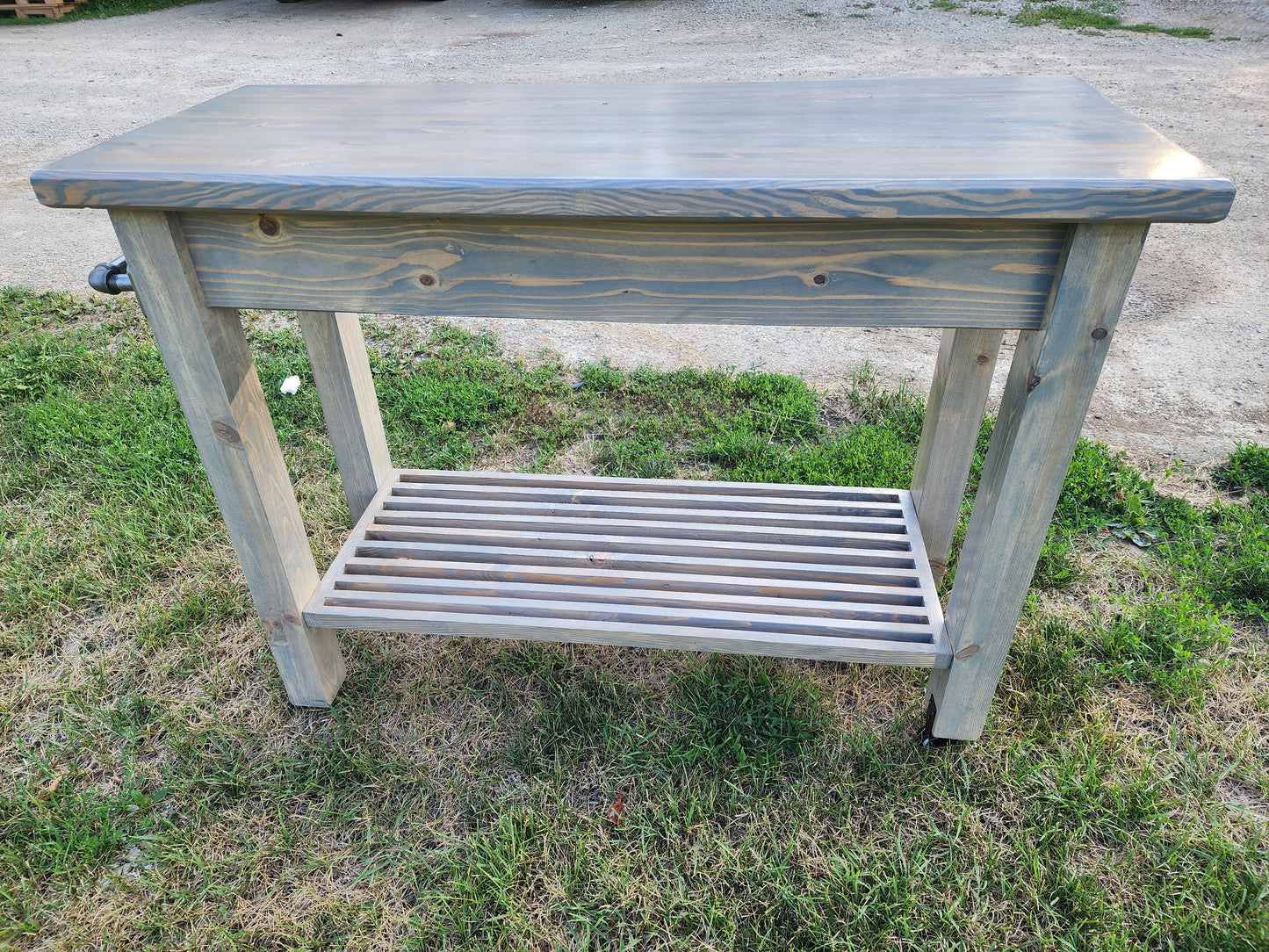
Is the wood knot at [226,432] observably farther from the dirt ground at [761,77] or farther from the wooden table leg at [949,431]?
the dirt ground at [761,77]

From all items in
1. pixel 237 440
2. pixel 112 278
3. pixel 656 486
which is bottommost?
pixel 656 486

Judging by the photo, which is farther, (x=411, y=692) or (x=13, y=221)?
(x=13, y=221)

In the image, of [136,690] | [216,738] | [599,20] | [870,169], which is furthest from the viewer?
[599,20]

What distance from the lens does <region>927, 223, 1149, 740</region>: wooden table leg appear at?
1250 mm

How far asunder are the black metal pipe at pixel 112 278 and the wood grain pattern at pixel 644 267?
0.20m

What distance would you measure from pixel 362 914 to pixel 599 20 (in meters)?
9.96

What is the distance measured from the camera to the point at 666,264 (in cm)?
133

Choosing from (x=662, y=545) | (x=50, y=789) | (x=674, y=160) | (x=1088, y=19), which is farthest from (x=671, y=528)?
(x=1088, y=19)

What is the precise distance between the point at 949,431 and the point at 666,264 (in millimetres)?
1030

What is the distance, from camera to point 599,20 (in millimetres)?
9312

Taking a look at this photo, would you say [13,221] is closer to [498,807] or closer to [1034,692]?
[498,807]

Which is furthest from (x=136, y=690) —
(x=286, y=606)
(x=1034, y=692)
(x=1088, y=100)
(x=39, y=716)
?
(x=1088, y=100)

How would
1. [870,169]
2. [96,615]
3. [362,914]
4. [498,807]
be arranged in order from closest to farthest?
[870,169]
[362,914]
[498,807]
[96,615]

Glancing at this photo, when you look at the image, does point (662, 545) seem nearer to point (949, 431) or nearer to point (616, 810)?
point (616, 810)
